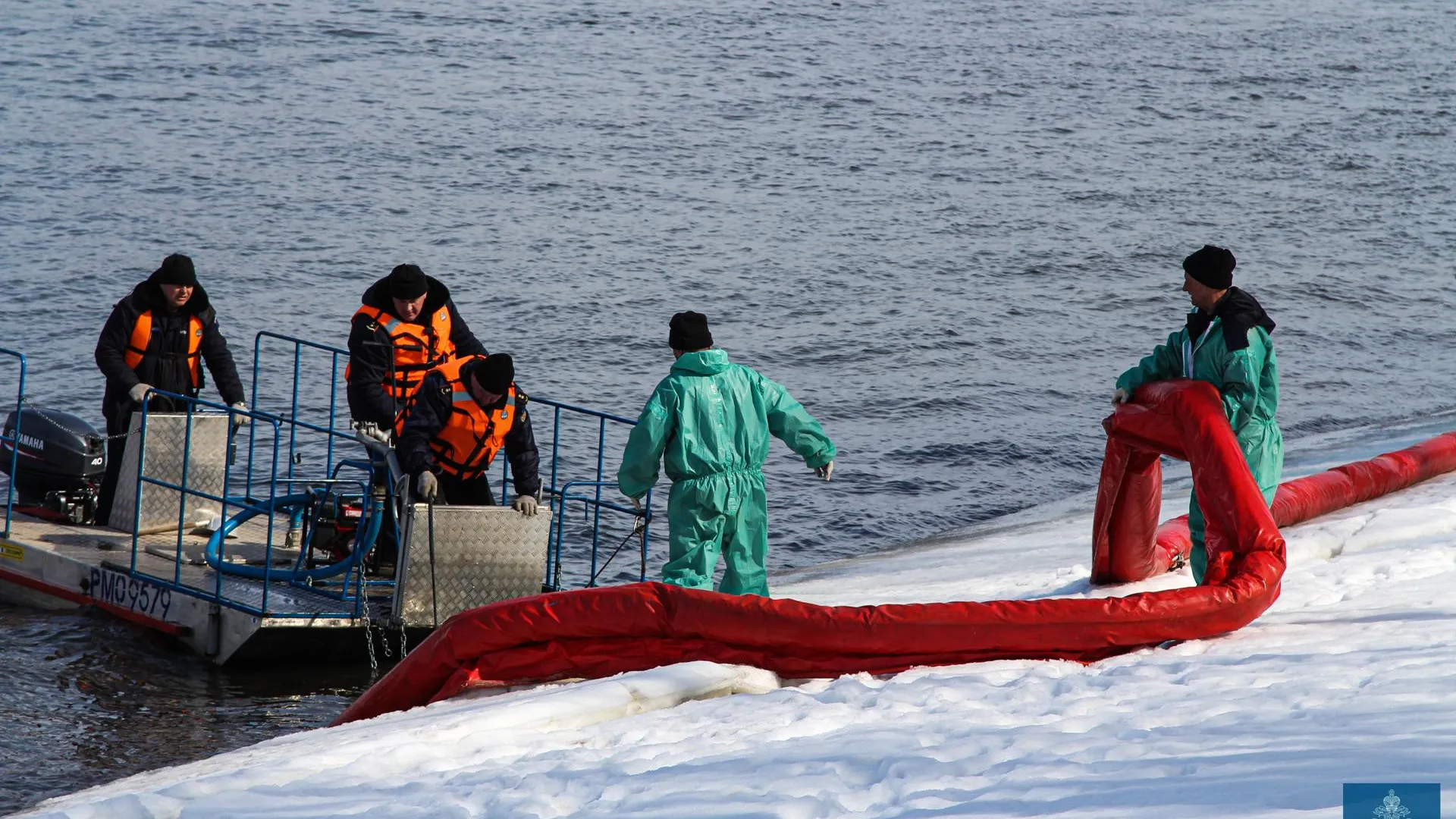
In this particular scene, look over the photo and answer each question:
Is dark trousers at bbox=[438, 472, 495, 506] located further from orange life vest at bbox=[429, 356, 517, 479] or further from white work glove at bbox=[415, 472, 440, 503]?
white work glove at bbox=[415, 472, 440, 503]

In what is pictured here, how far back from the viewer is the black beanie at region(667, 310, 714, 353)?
6594mm

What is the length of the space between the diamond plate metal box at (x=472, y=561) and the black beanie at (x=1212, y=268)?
333 cm

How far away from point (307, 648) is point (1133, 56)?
29.9 meters

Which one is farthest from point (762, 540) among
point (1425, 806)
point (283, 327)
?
point (283, 327)

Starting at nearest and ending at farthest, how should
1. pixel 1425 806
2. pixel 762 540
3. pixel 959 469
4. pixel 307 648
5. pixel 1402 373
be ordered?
pixel 1425 806
pixel 762 540
pixel 307 648
pixel 959 469
pixel 1402 373

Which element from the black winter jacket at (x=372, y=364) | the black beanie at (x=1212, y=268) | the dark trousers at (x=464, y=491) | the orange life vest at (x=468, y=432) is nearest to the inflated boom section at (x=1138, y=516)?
the black beanie at (x=1212, y=268)

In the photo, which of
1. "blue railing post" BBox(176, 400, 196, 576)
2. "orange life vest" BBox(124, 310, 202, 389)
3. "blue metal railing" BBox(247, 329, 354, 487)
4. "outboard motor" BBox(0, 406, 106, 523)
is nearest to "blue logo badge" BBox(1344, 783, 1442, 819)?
"blue metal railing" BBox(247, 329, 354, 487)

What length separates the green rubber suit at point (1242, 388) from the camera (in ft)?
21.7

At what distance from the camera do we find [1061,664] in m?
6.11

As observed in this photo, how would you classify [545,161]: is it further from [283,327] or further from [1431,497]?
[1431,497]

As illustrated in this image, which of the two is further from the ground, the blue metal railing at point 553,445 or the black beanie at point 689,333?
the black beanie at point 689,333

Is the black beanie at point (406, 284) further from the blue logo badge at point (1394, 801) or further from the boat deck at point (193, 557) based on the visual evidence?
the blue logo badge at point (1394, 801)

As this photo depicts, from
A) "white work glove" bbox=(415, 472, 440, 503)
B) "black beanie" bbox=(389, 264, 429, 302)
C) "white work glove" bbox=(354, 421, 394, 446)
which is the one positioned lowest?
"white work glove" bbox=(415, 472, 440, 503)

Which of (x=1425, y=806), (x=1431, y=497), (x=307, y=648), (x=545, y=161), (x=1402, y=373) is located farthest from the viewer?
(x=545, y=161)
